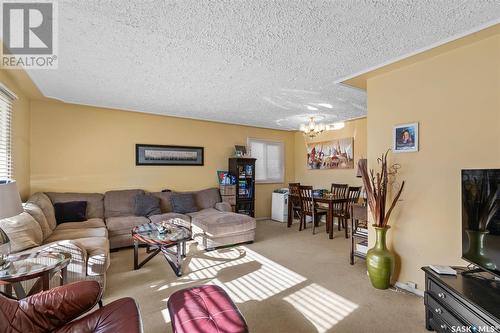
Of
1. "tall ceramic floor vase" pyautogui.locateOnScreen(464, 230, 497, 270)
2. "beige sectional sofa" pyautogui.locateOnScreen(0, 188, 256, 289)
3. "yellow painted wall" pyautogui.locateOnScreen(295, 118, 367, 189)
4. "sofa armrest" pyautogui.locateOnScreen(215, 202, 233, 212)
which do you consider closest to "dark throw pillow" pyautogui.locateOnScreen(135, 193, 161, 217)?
"beige sectional sofa" pyautogui.locateOnScreen(0, 188, 256, 289)

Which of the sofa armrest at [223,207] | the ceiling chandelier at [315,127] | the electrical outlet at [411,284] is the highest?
the ceiling chandelier at [315,127]

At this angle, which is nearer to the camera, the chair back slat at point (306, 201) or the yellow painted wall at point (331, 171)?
the chair back slat at point (306, 201)

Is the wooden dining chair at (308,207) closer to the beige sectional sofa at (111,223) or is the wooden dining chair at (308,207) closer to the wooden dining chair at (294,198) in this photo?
the wooden dining chair at (294,198)

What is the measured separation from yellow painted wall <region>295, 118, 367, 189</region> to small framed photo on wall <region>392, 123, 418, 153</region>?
263 centimetres

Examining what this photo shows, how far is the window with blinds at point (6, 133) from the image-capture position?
2945 mm

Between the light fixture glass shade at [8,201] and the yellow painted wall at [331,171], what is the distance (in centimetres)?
Answer: 543

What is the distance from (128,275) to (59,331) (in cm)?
165

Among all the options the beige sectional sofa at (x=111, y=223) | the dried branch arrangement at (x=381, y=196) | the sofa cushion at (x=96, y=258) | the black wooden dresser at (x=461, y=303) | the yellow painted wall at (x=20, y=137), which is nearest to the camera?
the black wooden dresser at (x=461, y=303)

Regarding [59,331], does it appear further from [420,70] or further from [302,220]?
[302,220]

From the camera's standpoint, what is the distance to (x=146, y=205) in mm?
4355

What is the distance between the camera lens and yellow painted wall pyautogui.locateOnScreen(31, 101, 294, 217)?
13.2 ft

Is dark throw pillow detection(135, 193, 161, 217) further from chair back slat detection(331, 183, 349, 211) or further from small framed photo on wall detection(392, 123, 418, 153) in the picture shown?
small framed photo on wall detection(392, 123, 418, 153)

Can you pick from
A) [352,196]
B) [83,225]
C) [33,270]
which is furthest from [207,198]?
[33,270]

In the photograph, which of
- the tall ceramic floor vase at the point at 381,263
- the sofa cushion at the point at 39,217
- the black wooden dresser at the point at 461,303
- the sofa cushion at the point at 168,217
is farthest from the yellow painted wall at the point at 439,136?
the sofa cushion at the point at 39,217
